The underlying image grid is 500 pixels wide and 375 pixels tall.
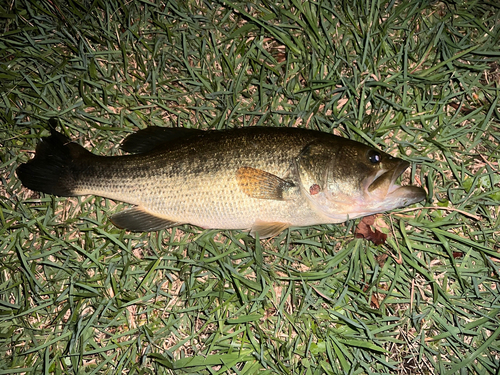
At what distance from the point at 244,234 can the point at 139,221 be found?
0.91 metres

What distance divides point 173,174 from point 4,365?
7.54 feet

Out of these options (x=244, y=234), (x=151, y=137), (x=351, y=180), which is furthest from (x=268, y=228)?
(x=151, y=137)

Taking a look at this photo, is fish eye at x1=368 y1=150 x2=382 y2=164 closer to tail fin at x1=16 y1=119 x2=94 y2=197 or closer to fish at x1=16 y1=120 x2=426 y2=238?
fish at x1=16 y1=120 x2=426 y2=238

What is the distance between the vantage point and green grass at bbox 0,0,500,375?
10.0 feet

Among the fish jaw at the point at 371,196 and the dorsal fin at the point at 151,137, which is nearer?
the fish jaw at the point at 371,196

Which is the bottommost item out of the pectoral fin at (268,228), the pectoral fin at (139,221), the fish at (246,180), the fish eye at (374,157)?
the pectoral fin at (139,221)

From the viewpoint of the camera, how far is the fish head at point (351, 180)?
2.69 m

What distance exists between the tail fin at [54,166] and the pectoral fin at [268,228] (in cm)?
159

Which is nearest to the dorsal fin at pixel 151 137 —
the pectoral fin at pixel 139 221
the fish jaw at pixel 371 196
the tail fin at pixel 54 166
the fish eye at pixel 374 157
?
the tail fin at pixel 54 166

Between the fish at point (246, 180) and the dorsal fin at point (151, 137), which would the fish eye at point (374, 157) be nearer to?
the fish at point (246, 180)

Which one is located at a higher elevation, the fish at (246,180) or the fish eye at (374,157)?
the fish eye at (374,157)

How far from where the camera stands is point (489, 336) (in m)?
3.09

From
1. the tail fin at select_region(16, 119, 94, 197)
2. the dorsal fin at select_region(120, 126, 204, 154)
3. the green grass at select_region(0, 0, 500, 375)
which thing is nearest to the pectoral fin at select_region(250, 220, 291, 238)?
the green grass at select_region(0, 0, 500, 375)

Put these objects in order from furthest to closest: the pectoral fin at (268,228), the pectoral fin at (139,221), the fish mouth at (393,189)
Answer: the pectoral fin at (139,221)
the pectoral fin at (268,228)
the fish mouth at (393,189)
